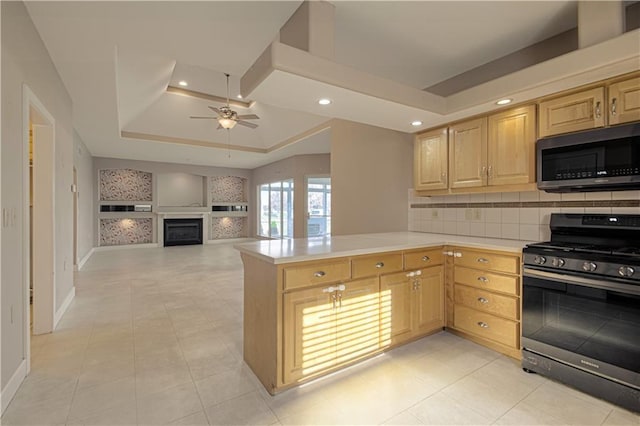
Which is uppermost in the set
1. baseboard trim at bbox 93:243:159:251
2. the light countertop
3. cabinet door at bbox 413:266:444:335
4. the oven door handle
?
the light countertop

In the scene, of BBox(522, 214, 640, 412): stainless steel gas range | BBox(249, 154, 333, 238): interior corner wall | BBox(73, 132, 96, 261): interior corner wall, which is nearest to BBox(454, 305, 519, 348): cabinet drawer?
BBox(522, 214, 640, 412): stainless steel gas range

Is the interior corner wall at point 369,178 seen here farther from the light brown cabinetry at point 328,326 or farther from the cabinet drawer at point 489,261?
the light brown cabinetry at point 328,326

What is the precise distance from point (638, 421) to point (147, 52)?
15.5 ft

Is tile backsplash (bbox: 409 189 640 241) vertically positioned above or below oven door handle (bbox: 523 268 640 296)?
above

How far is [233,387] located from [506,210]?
286cm

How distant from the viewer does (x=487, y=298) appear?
8.21ft

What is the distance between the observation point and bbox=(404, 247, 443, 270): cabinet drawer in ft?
8.29

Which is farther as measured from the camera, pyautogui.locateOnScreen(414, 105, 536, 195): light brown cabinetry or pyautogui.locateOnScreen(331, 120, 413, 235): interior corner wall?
pyautogui.locateOnScreen(331, 120, 413, 235): interior corner wall

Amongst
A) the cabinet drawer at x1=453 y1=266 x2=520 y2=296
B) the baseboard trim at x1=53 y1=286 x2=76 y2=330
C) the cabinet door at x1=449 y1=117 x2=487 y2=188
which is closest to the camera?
the cabinet drawer at x1=453 y1=266 x2=520 y2=296

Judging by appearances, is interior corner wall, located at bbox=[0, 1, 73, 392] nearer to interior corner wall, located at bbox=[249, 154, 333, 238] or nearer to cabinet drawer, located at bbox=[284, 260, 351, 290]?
cabinet drawer, located at bbox=[284, 260, 351, 290]

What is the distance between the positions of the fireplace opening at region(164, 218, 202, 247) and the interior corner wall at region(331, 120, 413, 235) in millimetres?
6839

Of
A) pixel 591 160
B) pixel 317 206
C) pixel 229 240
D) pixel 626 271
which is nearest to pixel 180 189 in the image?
pixel 229 240

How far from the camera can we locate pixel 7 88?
1908 mm

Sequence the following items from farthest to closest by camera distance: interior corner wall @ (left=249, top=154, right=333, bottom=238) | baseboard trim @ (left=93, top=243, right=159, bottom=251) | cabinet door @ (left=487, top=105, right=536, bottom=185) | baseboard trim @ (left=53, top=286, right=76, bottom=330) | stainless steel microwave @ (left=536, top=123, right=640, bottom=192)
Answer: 1. baseboard trim @ (left=93, top=243, right=159, bottom=251)
2. interior corner wall @ (left=249, top=154, right=333, bottom=238)
3. baseboard trim @ (left=53, top=286, right=76, bottom=330)
4. cabinet door @ (left=487, top=105, right=536, bottom=185)
5. stainless steel microwave @ (left=536, top=123, right=640, bottom=192)
